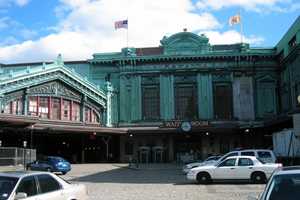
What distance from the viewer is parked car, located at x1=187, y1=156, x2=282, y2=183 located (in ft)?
85.2

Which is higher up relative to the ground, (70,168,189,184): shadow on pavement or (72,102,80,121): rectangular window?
(72,102,80,121): rectangular window

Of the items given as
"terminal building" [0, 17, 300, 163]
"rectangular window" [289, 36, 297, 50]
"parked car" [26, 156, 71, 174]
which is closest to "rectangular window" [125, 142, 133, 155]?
"terminal building" [0, 17, 300, 163]

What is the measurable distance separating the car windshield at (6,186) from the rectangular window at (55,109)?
47.1 metres

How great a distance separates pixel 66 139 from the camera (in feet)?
214

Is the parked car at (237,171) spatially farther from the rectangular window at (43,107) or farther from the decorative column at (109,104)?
the decorative column at (109,104)

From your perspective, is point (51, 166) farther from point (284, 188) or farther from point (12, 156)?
point (284, 188)

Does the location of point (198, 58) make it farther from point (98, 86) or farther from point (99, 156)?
point (99, 156)

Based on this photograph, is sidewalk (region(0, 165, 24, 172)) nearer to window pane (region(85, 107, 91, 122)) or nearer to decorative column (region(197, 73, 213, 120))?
window pane (region(85, 107, 91, 122))

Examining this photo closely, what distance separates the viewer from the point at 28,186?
11266mm

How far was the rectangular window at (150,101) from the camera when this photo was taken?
217 feet

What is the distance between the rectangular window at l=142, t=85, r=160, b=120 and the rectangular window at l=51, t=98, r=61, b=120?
12.5 metres

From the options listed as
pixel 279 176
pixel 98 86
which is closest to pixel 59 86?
pixel 98 86

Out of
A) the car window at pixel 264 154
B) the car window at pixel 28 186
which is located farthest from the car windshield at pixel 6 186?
the car window at pixel 264 154

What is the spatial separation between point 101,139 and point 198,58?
16.6 m
